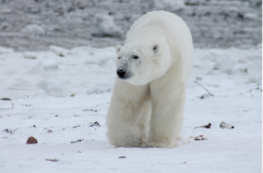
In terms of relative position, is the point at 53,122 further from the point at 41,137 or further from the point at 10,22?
the point at 10,22

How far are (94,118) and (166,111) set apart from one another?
178 cm

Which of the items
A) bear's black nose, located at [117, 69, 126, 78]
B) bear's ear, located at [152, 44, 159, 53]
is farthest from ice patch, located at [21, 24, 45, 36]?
bear's black nose, located at [117, 69, 126, 78]

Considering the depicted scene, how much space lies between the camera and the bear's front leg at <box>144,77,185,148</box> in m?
3.22

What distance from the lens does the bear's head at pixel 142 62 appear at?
9.45ft

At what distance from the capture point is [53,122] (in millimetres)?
4586

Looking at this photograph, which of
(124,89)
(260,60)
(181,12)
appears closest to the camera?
(124,89)

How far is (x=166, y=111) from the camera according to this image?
3.25 meters

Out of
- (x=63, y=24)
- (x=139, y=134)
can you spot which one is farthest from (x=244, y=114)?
(x=63, y=24)

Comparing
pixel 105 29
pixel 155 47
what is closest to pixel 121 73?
pixel 155 47

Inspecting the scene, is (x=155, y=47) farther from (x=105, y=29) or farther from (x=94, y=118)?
(x=105, y=29)

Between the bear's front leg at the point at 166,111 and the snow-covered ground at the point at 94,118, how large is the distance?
0.20 metres

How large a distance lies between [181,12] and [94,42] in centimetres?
988

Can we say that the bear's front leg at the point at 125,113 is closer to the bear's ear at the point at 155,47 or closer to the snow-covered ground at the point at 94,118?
the snow-covered ground at the point at 94,118

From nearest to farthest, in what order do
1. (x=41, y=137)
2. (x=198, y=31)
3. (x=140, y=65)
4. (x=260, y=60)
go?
1. (x=140, y=65)
2. (x=41, y=137)
3. (x=260, y=60)
4. (x=198, y=31)
